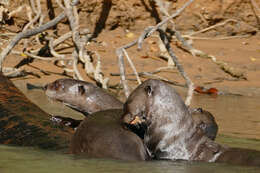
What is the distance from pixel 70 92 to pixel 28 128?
0.94 m

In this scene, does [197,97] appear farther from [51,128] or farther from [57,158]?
[57,158]

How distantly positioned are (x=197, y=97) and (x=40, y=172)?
4.63 m

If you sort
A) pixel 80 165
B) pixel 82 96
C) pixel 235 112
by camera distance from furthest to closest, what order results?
pixel 235 112 < pixel 82 96 < pixel 80 165

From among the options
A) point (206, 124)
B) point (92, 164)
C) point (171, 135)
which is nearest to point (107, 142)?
point (92, 164)

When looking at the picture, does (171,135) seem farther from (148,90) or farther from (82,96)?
(82,96)

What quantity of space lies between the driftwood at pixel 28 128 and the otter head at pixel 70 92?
0.42m

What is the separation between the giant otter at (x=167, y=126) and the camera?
3.62 m

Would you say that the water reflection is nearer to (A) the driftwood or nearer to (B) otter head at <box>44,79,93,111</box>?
(A) the driftwood

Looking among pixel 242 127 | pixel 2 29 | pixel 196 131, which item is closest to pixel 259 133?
pixel 242 127

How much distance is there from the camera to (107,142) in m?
3.36

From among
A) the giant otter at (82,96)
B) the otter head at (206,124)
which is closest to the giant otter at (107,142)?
the otter head at (206,124)

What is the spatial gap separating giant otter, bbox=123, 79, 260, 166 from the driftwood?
46cm

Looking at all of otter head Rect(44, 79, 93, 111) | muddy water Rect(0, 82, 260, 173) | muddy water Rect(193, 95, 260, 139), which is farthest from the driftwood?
muddy water Rect(193, 95, 260, 139)

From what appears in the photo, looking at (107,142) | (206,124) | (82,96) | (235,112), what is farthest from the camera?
(235,112)
